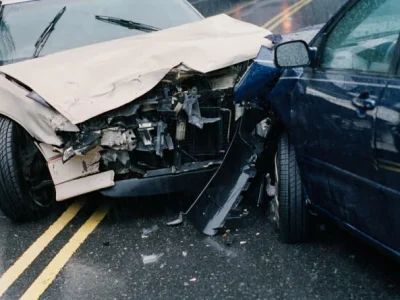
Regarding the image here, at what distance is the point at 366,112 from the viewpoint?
3.23 meters

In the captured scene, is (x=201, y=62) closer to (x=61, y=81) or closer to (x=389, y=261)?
(x=61, y=81)

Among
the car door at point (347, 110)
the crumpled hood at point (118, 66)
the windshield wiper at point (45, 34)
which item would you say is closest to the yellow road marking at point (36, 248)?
the crumpled hood at point (118, 66)

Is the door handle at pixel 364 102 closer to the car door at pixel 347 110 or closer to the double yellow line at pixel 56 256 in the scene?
the car door at pixel 347 110

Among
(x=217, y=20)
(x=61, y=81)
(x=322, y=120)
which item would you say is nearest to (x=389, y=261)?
(x=322, y=120)

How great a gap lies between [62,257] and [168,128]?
121cm

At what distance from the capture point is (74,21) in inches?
242

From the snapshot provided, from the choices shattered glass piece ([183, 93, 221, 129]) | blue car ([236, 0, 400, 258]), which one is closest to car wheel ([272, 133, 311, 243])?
blue car ([236, 0, 400, 258])

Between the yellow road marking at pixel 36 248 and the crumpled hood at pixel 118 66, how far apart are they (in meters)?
1.08

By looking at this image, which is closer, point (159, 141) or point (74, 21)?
point (159, 141)

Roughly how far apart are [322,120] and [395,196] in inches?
29.1

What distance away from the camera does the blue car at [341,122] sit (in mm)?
3166

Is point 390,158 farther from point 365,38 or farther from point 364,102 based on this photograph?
point 365,38

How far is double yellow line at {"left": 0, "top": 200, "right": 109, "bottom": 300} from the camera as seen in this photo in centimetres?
430

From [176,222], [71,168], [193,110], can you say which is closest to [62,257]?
[71,168]
